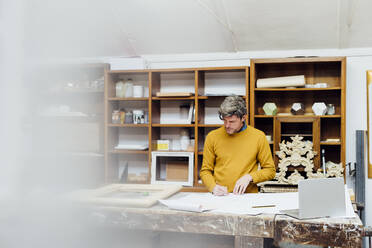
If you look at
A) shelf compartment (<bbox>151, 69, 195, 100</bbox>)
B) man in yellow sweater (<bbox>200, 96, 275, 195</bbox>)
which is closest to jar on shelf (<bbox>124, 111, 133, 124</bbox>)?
shelf compartment (<bbox>151, 69, 195, 100</bbox>)

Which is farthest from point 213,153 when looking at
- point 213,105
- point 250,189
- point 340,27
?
point 340,27

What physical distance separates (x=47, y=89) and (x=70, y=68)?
0.03 metres

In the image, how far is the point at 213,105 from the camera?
2.92 meters

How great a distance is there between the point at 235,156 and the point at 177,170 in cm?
116

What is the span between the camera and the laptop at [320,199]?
0.79 meters

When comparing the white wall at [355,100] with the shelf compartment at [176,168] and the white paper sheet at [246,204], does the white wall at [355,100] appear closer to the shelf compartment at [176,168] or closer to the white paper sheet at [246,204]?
the shelf compartment at [176,168]

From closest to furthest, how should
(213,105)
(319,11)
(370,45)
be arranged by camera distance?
1. (319,11)
2. (370,45)
3. (213,105)

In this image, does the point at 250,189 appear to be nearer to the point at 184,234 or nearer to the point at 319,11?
the point at 184,234

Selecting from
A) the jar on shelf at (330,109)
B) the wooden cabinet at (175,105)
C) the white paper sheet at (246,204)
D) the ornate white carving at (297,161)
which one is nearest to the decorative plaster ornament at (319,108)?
the jar on shelf at (330,109)

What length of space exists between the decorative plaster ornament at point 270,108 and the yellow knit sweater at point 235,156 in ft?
3.21

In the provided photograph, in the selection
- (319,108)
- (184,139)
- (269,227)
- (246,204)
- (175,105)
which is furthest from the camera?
(175,105)

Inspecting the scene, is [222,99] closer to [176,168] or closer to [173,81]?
[173,81]

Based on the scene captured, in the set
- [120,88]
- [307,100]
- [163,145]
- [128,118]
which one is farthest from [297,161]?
[120,88]

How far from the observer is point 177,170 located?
2766mm
